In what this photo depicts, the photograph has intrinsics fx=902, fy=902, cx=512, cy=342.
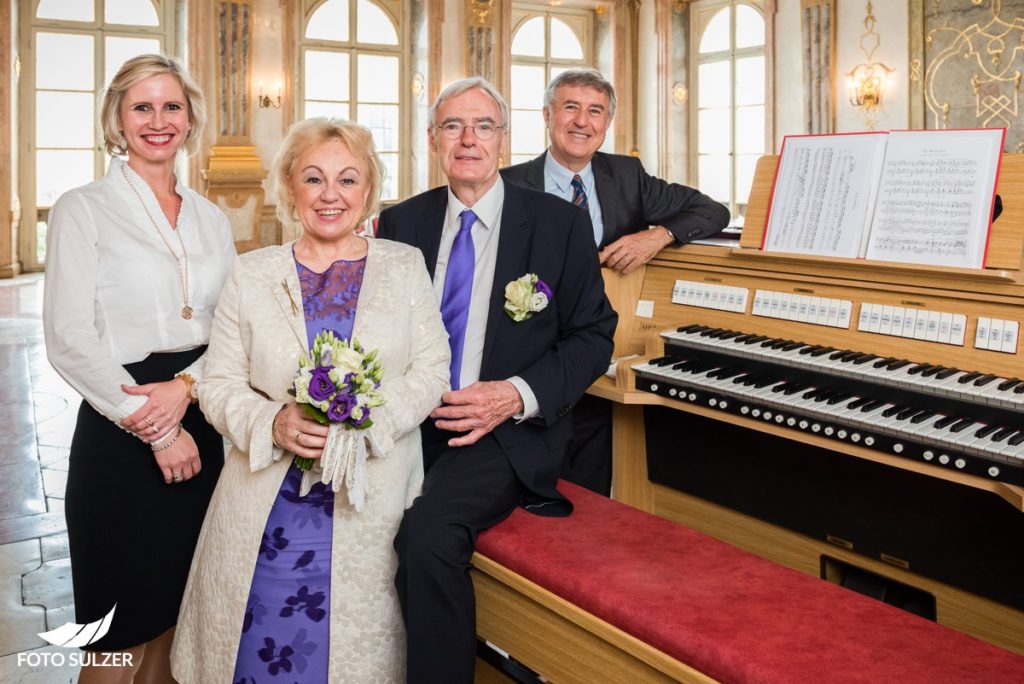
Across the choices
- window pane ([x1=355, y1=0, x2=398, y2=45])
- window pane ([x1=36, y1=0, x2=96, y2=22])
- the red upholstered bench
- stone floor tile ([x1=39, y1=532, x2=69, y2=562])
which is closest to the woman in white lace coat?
the red upholstered bench

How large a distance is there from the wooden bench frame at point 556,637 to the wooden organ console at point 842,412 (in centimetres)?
100

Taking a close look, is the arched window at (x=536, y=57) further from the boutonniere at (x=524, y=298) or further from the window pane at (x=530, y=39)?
the boutonniere at (x=524, y=298)

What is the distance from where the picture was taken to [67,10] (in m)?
12.9

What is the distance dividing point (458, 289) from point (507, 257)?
0.58 ft

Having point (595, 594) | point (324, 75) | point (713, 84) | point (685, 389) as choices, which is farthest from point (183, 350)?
point (713, 84)

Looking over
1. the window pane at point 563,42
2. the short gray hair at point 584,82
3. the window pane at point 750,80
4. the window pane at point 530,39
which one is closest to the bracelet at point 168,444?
the short gray hair at point 584,82

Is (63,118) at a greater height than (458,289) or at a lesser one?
greater

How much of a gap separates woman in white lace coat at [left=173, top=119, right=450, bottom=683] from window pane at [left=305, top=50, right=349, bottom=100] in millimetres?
11860

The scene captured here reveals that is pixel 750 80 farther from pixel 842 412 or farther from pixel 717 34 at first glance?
pixel 842 412

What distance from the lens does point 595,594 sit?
6.97 ft

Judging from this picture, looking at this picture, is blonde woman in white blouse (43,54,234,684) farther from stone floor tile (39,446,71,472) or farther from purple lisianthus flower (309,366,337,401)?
stone floor tile (39,446,71,472)

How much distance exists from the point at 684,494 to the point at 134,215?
2212mm

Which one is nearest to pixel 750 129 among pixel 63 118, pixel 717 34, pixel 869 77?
pixel 717 34

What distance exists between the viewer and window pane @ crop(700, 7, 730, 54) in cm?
1377
